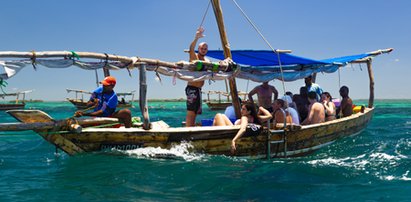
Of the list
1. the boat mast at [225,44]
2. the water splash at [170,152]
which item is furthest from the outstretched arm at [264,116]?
the water splash at [170,152]

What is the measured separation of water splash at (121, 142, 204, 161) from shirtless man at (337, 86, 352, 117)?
621 centimetres

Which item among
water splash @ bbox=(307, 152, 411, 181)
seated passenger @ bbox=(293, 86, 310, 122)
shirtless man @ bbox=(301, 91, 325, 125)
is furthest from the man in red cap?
seated passenger @ bbox=(293, 86, 310, 122)

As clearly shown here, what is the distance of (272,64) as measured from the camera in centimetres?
1002

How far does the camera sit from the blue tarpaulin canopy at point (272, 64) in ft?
28.7

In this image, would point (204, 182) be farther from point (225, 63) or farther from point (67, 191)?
point (225, 63)

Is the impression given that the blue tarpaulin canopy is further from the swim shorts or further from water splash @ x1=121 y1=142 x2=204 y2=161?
water splash @ x1=121 y1=142 x2=204 y2=161

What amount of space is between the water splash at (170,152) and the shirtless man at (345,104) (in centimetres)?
621

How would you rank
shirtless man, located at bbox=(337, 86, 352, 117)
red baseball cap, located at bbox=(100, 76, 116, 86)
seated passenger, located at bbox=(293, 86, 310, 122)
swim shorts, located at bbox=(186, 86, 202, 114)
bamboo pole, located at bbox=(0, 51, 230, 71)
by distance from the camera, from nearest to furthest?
bamboo pole, located at bbox=(0, 51, 230, 71) < red baseball cap, located at bbox=(100, 76, 116, 86) < swim shorts, located at bbox=(186, 86, 202, 114) < seated passenger, located at bbox=(293, 86, 310, 122) < shirtless man, located at bbox=(337, 86, 352, 117)

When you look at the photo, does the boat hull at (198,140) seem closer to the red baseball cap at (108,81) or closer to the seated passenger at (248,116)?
the seated passenger at (248,116)

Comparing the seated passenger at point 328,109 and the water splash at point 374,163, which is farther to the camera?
the seated passenger at point 328,109

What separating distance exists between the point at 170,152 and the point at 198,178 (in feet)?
3.20

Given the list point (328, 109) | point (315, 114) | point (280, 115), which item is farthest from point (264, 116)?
point (328, 109)

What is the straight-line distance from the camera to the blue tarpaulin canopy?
28.7 feet

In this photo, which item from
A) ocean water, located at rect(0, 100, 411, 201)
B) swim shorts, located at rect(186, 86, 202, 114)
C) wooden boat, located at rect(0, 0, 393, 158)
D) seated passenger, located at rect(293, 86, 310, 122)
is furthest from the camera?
A: seated passenger, located at rect(293, 86, 310, 122)
